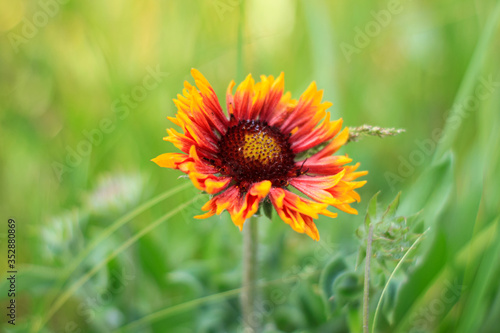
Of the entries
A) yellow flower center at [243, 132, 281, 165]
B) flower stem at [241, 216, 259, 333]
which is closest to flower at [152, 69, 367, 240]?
yellow flower center at [243, 132, 281, 165]

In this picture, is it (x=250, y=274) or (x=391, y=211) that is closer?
(x=391, y=211)

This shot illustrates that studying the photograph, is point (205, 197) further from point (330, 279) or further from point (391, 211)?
point (391, 211)

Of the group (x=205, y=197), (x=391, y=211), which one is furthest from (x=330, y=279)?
(x=205, y=197)

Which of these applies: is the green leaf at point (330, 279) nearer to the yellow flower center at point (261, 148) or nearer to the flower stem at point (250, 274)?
the flower stem at point (250, 274)

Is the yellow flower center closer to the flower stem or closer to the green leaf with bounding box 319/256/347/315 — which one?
the flower stem

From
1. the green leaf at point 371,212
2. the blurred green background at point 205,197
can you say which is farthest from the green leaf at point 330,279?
the green leaf at point 371,212

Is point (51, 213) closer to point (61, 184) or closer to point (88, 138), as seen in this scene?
point (61, 184)
